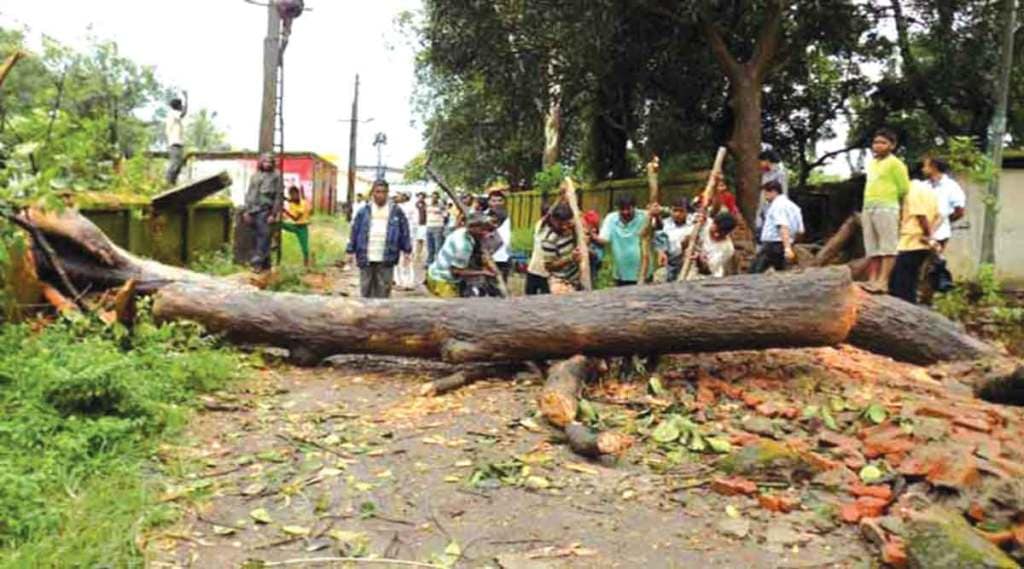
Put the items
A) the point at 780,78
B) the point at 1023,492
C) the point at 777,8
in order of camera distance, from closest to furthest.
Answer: the point at 1023,492 < the point at 777,8 < the point at 780,78

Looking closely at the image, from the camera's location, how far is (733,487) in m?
4.15

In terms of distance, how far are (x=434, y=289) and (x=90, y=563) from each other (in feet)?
18.9

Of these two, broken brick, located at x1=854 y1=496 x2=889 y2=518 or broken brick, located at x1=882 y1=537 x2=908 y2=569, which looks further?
broken brick, located at x1=854 y1=496 x2=889 y2=518

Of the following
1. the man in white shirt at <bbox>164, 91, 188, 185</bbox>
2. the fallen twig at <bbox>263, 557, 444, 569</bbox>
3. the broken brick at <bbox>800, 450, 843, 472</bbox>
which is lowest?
the fallen twig at <bbox>263, 557, 444, 569</bbox>

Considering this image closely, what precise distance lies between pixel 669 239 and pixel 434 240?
653cm

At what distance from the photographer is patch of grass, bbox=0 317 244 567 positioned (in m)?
3.28

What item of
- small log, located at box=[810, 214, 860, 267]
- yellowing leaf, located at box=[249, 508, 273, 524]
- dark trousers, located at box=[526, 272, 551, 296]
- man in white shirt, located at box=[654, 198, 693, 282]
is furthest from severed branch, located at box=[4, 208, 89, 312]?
small log, located at box=[810, 214, 860, 267]

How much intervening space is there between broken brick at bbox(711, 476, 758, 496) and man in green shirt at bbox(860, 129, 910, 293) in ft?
12.9

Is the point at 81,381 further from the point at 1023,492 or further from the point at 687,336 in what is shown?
the point at 1023,492

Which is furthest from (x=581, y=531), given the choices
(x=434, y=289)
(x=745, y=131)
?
(x=745, y=131)

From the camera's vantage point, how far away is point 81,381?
4.43 meters

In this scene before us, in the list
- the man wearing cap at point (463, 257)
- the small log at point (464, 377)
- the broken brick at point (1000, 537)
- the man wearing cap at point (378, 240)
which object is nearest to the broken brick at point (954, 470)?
the broken brick at point (1000, 537)

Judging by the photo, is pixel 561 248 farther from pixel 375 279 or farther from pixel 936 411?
pixel 936 411

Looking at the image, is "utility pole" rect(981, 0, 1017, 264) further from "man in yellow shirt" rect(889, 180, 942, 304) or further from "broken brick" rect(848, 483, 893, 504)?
"broken brick" rect(848, 483, 893, 504)
